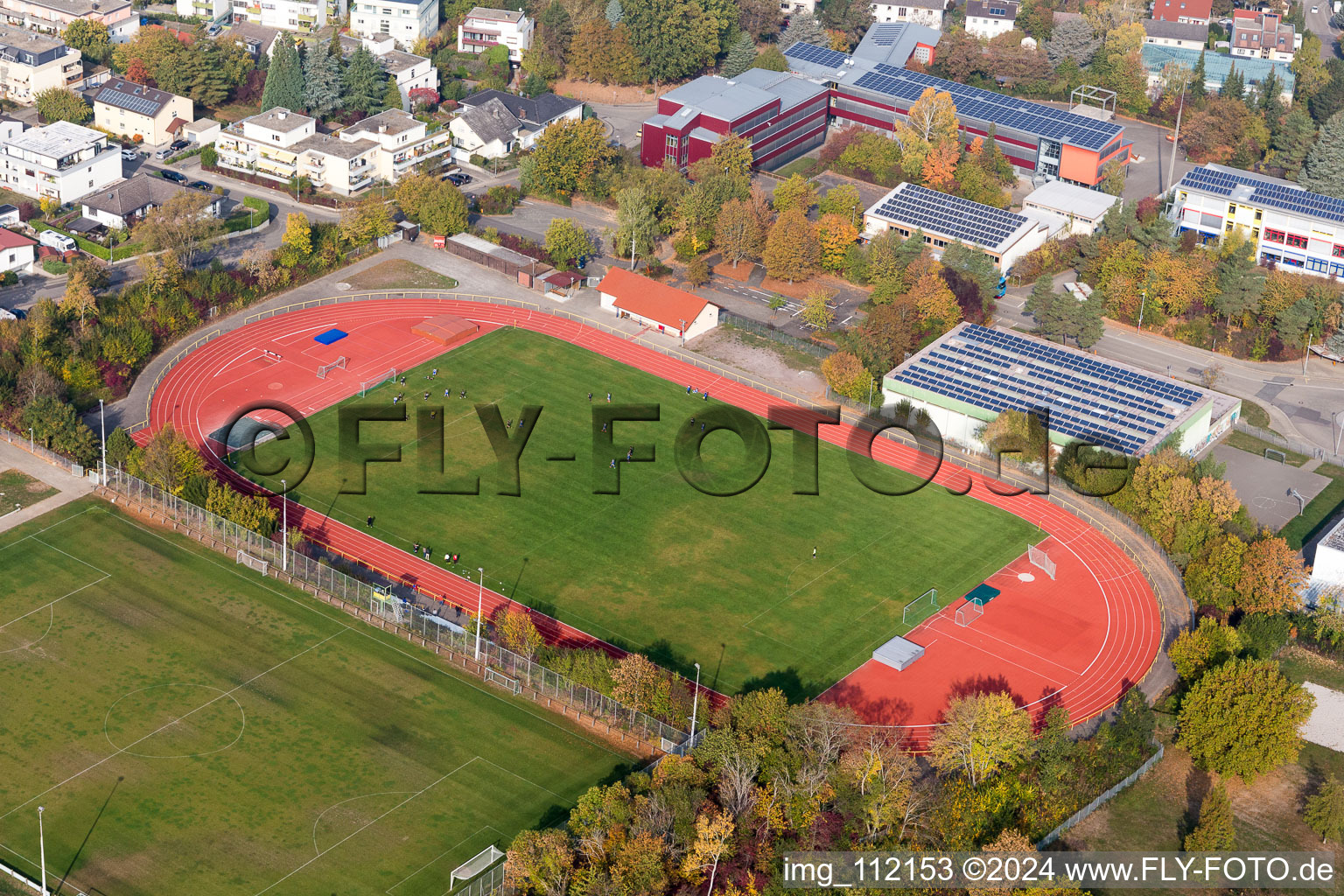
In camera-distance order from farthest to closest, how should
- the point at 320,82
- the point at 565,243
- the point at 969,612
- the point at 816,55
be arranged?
the point at 816,55
the point at 320,82
the point at 565,243
the point at 969,612

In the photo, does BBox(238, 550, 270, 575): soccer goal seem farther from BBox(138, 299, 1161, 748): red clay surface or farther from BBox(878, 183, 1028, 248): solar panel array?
BBox(878, 183, 1028, 248): solar panel array

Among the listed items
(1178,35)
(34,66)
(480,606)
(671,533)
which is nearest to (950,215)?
(671,533)

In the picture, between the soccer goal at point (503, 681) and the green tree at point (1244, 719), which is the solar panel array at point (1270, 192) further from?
the soccer goal at point (503, 681)

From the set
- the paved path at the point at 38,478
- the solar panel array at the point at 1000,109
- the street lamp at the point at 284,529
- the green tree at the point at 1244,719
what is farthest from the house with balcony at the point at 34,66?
the green tree at the point at 1244,719

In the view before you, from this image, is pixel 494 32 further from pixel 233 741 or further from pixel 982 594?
pixel 233 741

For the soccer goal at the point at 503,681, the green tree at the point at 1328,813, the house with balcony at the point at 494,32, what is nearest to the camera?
the green tree at the point at 1328,813
